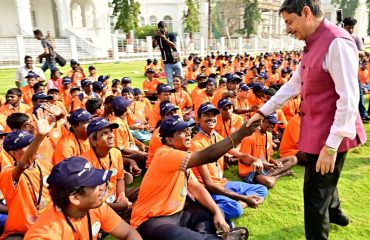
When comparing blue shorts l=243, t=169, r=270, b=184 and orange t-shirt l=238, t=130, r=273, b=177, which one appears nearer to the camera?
blue shorts l=243, t=169, r=270, b=184

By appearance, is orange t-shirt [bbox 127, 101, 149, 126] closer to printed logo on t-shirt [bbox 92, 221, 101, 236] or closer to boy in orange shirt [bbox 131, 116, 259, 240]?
boy in orange shirt [bbox 131, 116, 259, 240]

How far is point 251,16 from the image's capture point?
4359 cm

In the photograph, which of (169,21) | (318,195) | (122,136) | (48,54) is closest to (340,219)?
(318,195)

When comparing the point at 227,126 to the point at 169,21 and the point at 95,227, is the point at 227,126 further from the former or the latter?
the point at 169,21

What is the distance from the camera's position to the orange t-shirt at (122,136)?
514 cm

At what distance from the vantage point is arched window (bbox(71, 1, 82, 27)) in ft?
95.2

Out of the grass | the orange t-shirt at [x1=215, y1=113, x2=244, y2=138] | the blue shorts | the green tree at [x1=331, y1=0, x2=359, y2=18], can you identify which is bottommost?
the grass

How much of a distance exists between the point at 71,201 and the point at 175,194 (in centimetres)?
97

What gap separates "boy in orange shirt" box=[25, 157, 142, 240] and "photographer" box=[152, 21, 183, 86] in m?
6.24

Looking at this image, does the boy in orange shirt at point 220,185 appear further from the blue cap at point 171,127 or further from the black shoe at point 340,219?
the black shoe at point 340,219

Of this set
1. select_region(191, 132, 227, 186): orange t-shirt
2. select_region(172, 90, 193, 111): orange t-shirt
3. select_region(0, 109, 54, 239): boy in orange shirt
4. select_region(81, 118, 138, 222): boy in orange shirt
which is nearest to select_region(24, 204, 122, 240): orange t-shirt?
select_region(0, 109, 54, 239): boy in orange shirt

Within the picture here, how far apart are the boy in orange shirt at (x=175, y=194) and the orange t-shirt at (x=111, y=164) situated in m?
0.76

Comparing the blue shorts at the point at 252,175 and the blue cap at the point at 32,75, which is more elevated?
the blue cap at the point at 32,75

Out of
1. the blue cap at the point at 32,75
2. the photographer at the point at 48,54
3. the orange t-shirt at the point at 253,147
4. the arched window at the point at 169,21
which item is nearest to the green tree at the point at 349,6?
the arched window at the point at 169,21
